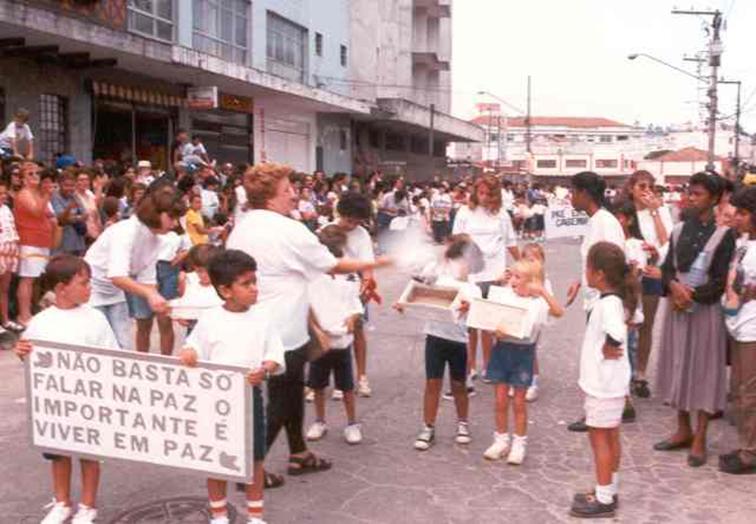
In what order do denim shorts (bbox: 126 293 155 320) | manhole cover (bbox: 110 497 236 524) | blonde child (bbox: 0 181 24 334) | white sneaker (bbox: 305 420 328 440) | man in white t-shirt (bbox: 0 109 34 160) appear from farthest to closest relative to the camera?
man in white t-shirt (bbox: 0 109 34 160), blonde child (bbox: 0 181 24 334), denim shorts (bbox: 126 293 155 320), white sneaker (bbox: 305 420 328 440), manhole cover (bbox: 110 497 236 524)

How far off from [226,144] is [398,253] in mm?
20372

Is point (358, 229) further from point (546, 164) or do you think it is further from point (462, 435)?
point (546, 164)

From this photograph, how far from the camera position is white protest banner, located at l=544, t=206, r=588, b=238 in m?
14.8

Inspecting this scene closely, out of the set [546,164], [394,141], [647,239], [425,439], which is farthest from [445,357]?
[546,164]

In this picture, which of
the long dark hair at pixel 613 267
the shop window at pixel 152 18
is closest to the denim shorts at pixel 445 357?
the long dark hair at pixel 613 267

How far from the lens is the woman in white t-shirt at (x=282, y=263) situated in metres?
4.45

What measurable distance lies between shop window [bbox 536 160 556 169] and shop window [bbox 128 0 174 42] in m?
94.1

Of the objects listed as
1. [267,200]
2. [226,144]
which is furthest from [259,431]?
[226,144]

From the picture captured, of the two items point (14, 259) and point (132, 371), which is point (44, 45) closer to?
point (14, 259)

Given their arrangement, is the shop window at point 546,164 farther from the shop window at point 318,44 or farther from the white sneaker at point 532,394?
the white sneaker at point 532,394

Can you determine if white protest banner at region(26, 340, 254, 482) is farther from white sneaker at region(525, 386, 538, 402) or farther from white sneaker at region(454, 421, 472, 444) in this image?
white sneaker at region(525, 386, 538, 402)

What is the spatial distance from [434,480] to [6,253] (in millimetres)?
5893

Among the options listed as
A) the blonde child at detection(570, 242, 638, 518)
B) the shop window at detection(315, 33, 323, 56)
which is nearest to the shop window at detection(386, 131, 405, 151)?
the shop window at detection(315, 33, 323, 56)

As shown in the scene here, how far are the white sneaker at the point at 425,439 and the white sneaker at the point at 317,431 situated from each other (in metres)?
0.65
